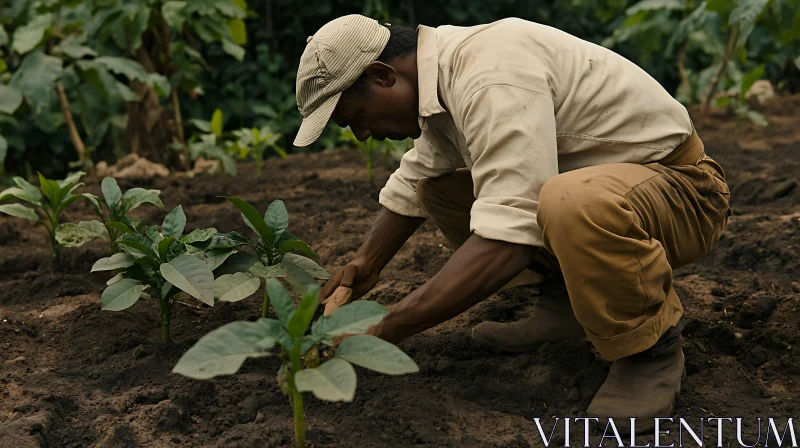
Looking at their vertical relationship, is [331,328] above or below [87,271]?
above

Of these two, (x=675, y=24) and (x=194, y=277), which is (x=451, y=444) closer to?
(x=194, y=277)

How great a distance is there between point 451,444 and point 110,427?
84 centimetres

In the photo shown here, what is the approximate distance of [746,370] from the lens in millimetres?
2426

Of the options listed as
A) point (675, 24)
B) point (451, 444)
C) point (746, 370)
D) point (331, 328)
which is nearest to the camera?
point (331, 328)

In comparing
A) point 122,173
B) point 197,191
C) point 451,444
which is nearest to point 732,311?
point 451,444

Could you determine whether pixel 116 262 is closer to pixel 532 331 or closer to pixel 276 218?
pixel 276 218

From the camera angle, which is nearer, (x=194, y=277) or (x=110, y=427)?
(x=110, y=427)

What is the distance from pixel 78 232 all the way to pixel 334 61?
1250 mm

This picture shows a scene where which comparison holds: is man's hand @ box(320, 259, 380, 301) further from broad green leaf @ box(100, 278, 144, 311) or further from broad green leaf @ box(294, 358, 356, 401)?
broad green leaf @ box(294, 358, 356, 401)

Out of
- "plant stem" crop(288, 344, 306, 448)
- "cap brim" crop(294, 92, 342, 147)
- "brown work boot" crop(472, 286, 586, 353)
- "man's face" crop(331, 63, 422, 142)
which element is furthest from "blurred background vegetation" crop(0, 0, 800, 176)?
"plant stem" crop(288, 344, 306, 448)

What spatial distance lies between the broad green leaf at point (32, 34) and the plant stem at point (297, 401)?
3410mm

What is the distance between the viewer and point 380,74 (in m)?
2.23

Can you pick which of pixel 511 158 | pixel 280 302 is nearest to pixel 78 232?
pixel 280 302

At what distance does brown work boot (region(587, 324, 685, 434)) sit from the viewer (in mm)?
2074
